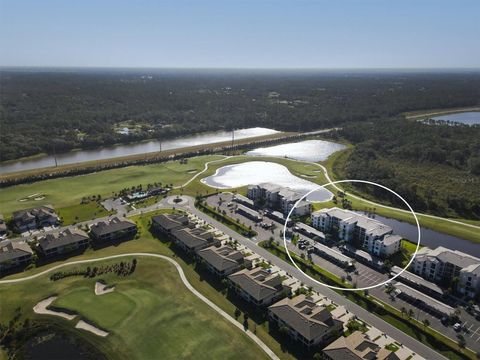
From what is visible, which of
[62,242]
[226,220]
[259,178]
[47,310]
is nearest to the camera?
[47,310]

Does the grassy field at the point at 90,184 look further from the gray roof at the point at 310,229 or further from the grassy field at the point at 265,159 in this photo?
the gray roof at the point at 310,229

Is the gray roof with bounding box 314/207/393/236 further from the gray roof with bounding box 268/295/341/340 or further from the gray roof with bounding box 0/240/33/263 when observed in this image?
the gray roof with bounding box 0/240/33/263

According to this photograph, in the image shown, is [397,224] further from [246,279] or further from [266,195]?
[246,279]

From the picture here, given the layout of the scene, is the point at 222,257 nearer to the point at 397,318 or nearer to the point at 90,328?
the point at 90,328

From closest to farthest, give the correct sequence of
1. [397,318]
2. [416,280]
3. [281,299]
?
[397,318], [281,299], [416,280]

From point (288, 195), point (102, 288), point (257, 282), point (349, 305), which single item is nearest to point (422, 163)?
point (288, 195)

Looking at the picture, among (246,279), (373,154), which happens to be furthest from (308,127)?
(246,279)

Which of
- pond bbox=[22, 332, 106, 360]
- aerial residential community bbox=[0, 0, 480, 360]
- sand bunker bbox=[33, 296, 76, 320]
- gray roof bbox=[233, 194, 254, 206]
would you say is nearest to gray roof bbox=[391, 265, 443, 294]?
aerial residential community bbox=[0, 0, 480, 360]
